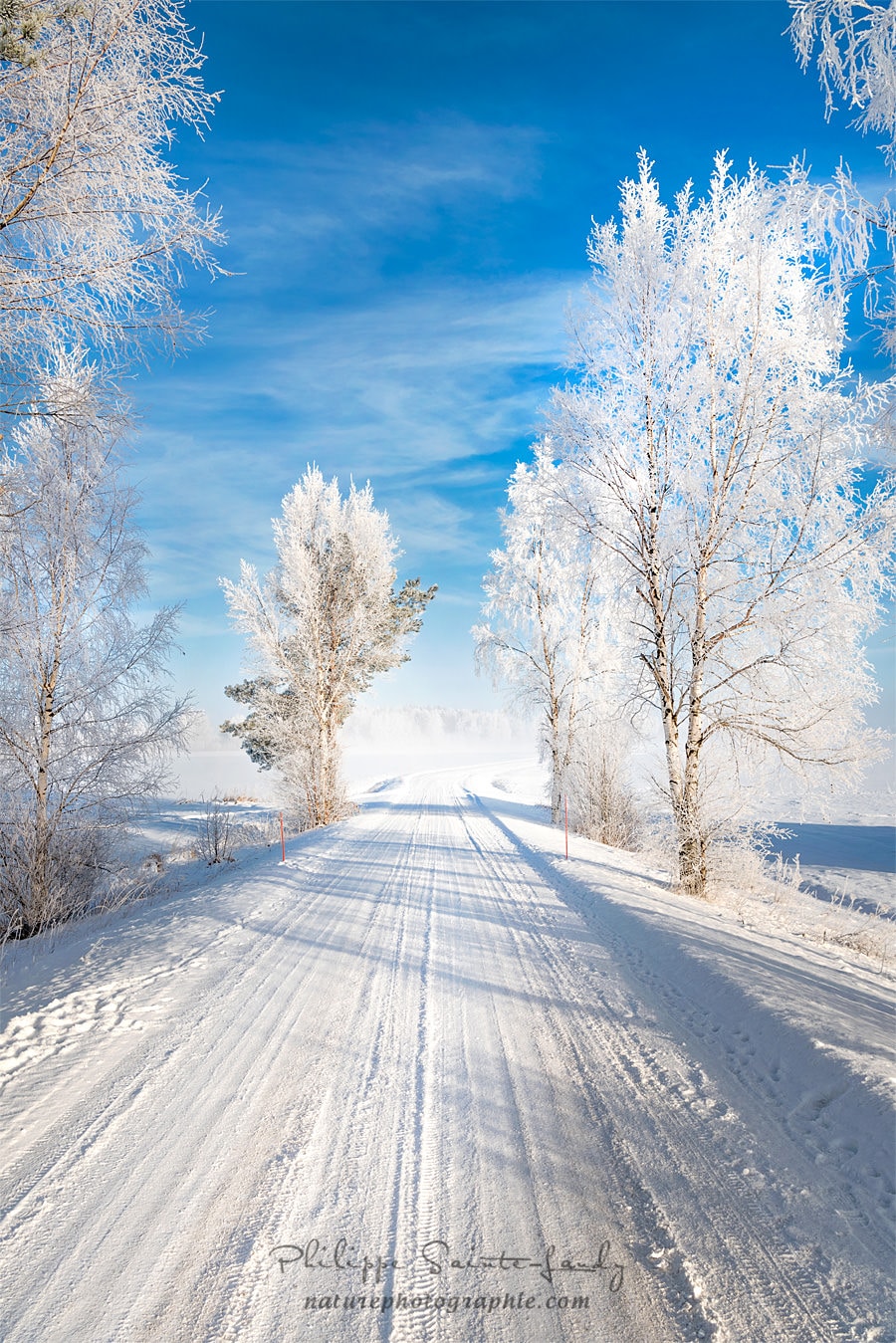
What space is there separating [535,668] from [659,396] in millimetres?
9341

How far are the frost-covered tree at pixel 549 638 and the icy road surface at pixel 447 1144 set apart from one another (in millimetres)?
10571

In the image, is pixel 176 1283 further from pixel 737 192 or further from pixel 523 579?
pixel 523 579

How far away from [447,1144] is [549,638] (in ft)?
49.6

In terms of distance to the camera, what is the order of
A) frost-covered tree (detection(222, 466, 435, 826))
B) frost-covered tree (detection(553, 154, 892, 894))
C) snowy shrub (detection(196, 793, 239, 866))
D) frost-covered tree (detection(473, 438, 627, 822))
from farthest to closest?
1. frost-covered tree (detection(222, 466, 435, 826))
2. frost-covered tree (detection(473, 438, 627, 822))
3. snowy shrub (detection(196, 793, 239, 866))
4. frost-covered tree (detection(553, 154, 892, 894))

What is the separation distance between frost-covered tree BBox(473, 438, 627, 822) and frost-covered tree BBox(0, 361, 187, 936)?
9.97 metres

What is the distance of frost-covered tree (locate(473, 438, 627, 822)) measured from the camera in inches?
637

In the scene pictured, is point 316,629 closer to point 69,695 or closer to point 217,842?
point 217,842

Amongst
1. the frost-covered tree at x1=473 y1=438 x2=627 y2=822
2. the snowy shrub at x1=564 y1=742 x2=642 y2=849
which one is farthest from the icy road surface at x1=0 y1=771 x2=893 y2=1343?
the frost-covered tree at x1=473 y1=438 x2=627 y2=822

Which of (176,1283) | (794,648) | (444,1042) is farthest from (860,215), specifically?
(176,1283)

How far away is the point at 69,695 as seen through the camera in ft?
28.2

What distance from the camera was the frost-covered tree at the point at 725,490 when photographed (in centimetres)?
779

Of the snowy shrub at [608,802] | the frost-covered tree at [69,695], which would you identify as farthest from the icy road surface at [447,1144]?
the snowy shrub at [608,802]

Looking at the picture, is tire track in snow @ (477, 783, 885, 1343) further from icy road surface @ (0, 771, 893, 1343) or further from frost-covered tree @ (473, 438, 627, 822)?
frost-covered tree @ (473, 438, 627, 822)
